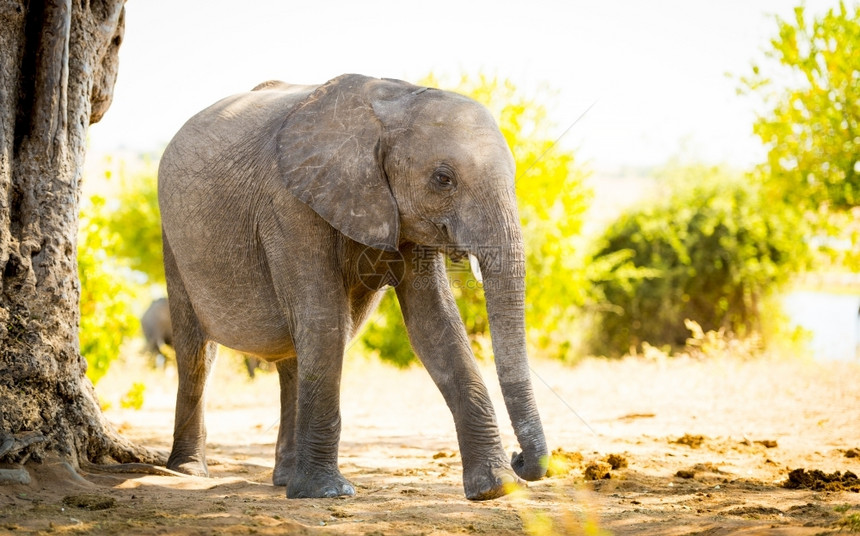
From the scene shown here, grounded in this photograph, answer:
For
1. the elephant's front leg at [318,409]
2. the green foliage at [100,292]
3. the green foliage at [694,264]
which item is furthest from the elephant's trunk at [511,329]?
the green foliage at [694,264]

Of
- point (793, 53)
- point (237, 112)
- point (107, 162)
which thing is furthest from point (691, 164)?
point (237, 112)

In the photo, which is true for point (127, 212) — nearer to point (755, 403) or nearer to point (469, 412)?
point (755, 403)

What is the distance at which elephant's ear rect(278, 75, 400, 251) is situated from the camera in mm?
5383

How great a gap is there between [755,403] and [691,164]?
38.7 ft

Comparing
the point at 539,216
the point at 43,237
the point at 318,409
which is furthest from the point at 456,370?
the point at 539,216

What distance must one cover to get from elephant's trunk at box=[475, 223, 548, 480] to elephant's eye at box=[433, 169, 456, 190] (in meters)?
0.43

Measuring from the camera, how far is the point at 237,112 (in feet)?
21.0

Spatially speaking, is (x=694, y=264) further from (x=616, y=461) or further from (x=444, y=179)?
(x=444, y=179)

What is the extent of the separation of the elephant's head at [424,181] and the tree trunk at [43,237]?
→ 1534mm

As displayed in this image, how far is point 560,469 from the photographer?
6.64m

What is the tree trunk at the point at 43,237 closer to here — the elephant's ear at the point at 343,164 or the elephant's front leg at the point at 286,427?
the elephant's front leg at the point at 286,427

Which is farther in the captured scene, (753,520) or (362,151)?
(362,151)

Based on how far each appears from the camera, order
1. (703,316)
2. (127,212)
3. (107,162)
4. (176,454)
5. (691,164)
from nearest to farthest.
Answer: (176,454)
(107,162)
(703,316)
(691,164)
(127,212)

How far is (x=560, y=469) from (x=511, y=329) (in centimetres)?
204
